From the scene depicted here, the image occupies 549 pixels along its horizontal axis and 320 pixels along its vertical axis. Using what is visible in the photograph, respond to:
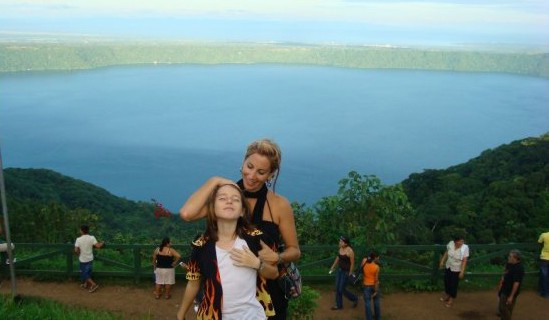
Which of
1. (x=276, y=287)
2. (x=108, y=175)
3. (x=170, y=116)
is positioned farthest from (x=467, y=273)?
(x=170, y=116)

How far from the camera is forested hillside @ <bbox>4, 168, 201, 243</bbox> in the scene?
12.5 m

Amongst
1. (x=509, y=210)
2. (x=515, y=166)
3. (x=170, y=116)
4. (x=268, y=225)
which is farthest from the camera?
(x=170, y=116)

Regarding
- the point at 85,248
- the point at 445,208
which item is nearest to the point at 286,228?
the point at 85,248

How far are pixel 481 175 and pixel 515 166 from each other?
6.26 ft

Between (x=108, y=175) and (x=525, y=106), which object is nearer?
(x=108, y=175)

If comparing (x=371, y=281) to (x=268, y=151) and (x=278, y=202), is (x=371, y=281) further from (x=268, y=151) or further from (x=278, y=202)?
(x=268, y=151)

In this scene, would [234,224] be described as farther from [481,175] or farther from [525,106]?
[525,106]

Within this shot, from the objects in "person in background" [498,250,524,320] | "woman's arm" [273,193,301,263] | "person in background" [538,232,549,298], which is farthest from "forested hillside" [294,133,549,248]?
"woman's arm" [273,193,301,263]

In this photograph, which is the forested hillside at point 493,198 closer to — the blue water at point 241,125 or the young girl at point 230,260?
the young girl at point 230,260

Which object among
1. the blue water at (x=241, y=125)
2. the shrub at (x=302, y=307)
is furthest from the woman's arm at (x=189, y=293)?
the blue water at (x=241, y=125)

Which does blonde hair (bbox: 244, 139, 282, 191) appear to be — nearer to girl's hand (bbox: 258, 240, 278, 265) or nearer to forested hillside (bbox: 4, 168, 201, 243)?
girl's hand (bbox: 258, 240, 278, 265)

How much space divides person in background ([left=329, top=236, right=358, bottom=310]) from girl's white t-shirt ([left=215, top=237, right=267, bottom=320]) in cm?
465

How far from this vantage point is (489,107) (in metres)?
149

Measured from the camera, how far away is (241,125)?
123 metres
